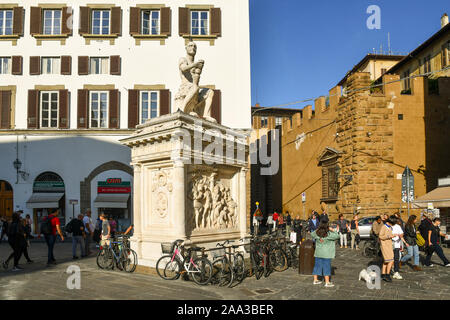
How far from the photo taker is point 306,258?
1043 centimetres

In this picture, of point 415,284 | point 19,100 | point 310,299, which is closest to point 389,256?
point 415,284

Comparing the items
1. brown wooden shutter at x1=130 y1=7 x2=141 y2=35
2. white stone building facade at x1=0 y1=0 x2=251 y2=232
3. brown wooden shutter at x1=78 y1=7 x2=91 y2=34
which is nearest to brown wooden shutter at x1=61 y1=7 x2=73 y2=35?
white stone building facade at x1=0 y1=0 x2=251 y2=232

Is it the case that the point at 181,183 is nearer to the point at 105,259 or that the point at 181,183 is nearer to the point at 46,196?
the point at 105,259

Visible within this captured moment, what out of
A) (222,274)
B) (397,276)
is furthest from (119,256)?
(397,276)

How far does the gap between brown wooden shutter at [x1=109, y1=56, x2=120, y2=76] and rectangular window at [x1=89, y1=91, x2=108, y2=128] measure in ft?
4.22

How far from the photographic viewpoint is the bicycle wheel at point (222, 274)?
8859mm

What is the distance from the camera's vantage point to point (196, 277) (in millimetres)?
9172

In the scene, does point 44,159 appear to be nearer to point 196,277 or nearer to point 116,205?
point 116,205

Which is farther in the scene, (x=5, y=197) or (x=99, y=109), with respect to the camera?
(x=99, y=109)

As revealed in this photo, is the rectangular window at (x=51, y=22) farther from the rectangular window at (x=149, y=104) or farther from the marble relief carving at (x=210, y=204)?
the marble relief carving at (x=210, y=204)

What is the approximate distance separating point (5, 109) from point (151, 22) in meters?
10.1

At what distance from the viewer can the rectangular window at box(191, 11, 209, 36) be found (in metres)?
25.9

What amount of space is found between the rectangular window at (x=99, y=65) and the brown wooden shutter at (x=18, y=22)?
449cm

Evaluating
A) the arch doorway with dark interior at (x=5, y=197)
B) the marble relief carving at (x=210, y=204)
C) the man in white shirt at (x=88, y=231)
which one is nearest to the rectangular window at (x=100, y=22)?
the arch doorway with dark interior at (x=5, y=197)
